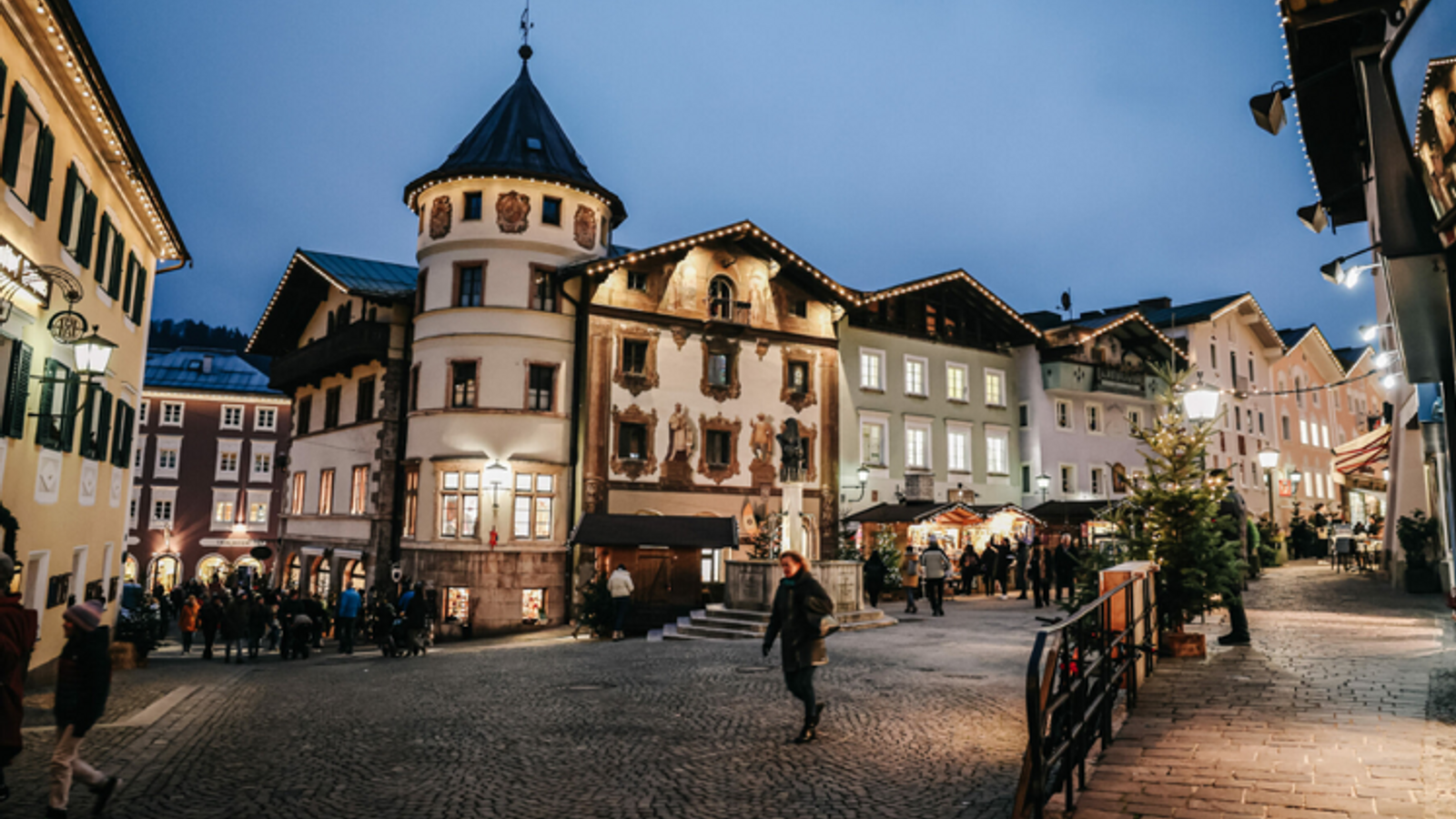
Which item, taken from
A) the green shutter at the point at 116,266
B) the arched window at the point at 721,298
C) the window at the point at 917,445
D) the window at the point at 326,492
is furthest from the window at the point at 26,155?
the window at the point at 917,445

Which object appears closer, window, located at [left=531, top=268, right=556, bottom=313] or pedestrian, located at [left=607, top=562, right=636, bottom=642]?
pedestrian, located at [left=607, top=562, right=636, bottom=642]

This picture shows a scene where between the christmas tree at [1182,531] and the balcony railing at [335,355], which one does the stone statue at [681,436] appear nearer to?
the balcony railing at [335,355]

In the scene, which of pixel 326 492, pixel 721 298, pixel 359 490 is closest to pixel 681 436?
pixel 721 298

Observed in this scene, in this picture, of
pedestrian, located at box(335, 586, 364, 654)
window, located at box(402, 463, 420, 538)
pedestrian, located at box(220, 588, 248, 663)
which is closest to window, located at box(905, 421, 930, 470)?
window, located at box(402, 463, 420, 538)

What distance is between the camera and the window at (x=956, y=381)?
37.2 meters

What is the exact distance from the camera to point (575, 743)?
9070 mm

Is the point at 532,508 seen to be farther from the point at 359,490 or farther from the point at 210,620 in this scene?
the point at 210,620

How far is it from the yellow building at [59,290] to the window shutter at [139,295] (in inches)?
4.7

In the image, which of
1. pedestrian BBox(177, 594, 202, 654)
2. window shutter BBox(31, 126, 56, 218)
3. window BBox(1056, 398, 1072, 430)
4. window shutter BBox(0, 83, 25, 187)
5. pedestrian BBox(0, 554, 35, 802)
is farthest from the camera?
window BBox(1056, 398, 1072, 430)

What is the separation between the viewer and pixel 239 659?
21.3 metres

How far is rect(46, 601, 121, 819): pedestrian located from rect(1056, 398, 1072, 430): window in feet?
121

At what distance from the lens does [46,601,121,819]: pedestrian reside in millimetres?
6801

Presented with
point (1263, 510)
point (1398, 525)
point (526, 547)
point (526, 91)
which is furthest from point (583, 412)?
point (1263, 510)

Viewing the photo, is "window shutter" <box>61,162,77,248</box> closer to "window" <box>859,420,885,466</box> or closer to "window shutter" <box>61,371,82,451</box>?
"window shutter" <box>61,371,82,451</box>
